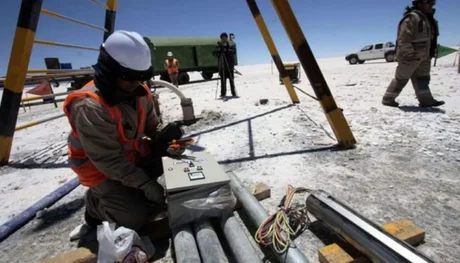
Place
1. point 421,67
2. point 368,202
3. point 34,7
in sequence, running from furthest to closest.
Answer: point 421,67
point 34,7
point 368,202

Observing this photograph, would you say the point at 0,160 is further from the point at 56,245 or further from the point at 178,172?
the point at 178,172

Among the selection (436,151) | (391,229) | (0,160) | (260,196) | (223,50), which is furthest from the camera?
(223,50)

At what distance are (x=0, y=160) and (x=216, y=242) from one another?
3564mm

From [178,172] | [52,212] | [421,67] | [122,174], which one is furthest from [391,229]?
[421,67]

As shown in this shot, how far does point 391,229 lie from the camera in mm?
1521

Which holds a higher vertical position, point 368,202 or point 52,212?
point 368,202

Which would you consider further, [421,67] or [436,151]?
[421,67]

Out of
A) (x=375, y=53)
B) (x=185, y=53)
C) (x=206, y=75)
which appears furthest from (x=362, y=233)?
(x=375, y=53)

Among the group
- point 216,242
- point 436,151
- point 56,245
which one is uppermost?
point 436,151

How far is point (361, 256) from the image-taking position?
1387 mm

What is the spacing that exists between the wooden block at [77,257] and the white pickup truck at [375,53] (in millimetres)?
22669

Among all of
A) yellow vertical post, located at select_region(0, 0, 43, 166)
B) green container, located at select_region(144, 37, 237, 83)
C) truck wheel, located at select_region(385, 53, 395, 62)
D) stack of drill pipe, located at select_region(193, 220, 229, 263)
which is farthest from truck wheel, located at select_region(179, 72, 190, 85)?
stack of drill pipe, located at select_region(193, 220, 229, 263)

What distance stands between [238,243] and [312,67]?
226cm

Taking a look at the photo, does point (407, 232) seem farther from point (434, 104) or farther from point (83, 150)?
point (434, 104)
